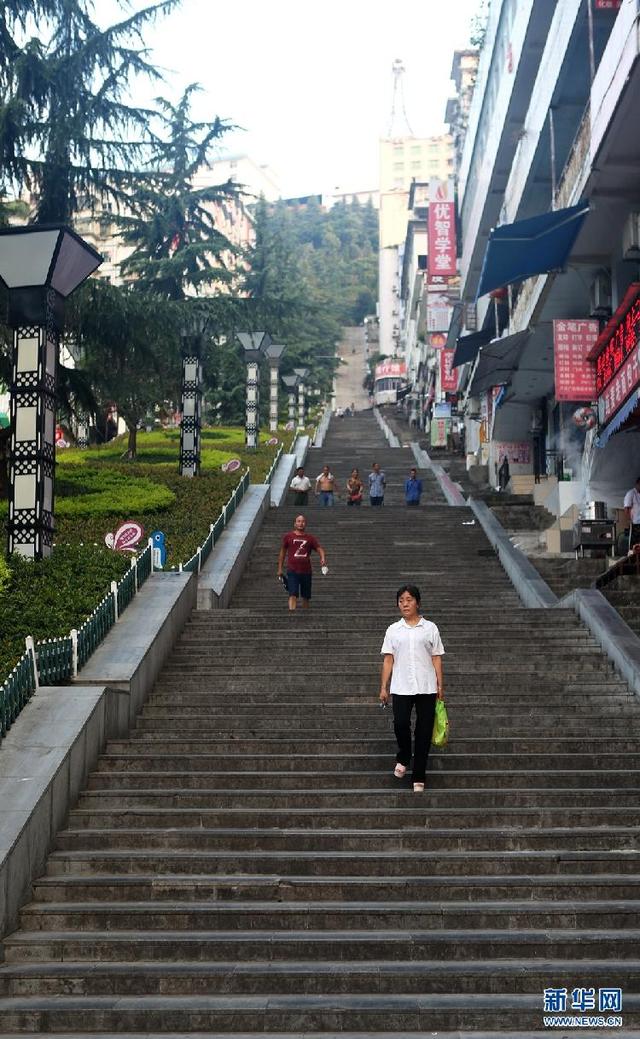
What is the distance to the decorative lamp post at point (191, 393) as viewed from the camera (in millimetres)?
27859

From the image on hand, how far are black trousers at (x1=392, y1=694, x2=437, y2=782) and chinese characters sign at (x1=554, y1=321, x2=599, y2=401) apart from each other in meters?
13.4

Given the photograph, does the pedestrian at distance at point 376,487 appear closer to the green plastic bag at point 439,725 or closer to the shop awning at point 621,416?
the shop awning at point 621,416

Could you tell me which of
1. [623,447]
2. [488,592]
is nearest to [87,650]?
[488,592]

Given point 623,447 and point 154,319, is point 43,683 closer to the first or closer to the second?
point 623,447

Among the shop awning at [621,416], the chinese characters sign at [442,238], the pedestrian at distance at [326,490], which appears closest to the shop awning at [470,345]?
the pedestrian at distance at [326,490]

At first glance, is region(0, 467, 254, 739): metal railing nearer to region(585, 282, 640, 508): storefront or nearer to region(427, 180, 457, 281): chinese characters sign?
region(585, 282, 640, 508): storefront

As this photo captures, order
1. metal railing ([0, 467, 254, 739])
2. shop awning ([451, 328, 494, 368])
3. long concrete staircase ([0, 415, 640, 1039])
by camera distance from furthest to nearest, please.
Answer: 1. shop awning ([451, 328, 494, 368])
2. metal railing ([0, 467, 254, 739])
3. long concrete staircase ([0, 415, 640, 1039])

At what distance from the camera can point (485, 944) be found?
654 centimetres

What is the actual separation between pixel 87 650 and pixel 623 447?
1358cm

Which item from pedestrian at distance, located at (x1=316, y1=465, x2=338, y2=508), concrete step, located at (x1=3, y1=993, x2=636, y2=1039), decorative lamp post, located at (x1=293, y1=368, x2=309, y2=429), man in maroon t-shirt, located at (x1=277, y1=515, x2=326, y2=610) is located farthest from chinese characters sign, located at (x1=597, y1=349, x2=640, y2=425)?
decorative lamp post, located at (x1=293, y1=368, x2=309, y2=429)

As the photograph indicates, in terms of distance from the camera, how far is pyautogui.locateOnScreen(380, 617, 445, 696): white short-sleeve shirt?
8.16m

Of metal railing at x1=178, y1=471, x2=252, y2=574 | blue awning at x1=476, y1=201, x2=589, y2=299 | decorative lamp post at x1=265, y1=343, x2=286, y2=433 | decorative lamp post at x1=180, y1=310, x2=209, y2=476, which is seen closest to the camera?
metal railing at x1=178, y1=471, x2=252, y2=574

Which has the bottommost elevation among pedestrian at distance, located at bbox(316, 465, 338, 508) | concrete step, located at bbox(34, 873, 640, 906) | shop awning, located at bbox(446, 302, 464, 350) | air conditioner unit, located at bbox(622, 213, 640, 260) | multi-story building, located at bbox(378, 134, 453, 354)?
concrete step, located at bbox(34, 873, 640, 906)

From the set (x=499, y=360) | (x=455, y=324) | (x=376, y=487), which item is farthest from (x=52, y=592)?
(x=455, y=324)
